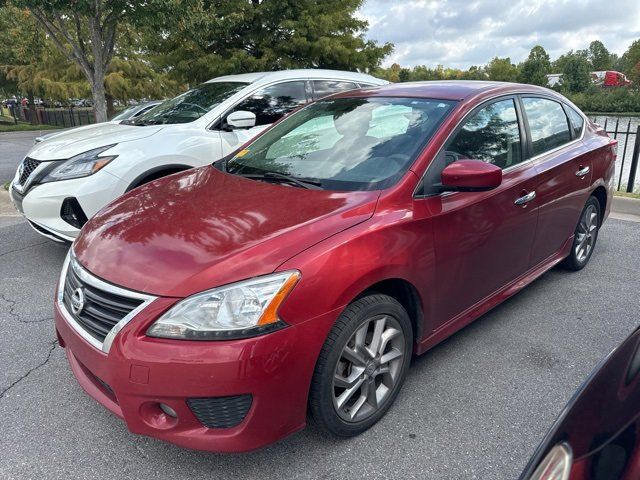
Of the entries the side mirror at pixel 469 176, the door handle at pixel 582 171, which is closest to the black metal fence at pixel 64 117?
the door handle at pixel 582 171

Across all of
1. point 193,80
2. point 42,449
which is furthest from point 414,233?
point 193,80

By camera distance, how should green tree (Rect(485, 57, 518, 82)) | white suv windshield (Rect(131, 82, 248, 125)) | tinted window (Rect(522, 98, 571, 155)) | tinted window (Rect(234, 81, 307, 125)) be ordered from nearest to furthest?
tinted window (Rect(522, 98, 571, 155))
white suv windshield (Rect(131, 82, 248, 125))
tinted window (Rect(234, 81, 307, 125))
green tree (Rect(485, 57, 518, 82))

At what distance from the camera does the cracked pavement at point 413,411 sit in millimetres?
2229

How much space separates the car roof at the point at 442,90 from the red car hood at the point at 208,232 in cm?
105

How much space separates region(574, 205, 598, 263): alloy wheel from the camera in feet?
13.8

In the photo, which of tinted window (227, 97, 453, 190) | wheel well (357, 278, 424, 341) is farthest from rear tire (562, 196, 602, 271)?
wheel well (357, 278, 424, 341)

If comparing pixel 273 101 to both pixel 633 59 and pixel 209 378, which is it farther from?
pixel 633 59

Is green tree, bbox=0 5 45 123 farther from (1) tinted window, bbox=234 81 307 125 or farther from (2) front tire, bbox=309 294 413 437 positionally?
(2) front tire, bbox=309 294 413 437

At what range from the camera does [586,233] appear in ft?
14.2

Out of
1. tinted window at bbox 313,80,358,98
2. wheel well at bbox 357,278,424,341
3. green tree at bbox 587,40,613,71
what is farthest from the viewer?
green tree at bbox 587,40,613,71

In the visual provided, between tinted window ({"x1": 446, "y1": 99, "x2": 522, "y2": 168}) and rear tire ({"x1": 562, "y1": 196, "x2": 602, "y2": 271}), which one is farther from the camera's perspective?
rear tire ({"x1": 562, "y1": 196, "x2": 602, "y2": 271})

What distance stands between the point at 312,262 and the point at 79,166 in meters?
3.12

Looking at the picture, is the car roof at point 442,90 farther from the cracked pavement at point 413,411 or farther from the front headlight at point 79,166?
the front headlight at point 79,166

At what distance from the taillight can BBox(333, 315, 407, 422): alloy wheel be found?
1054mm
